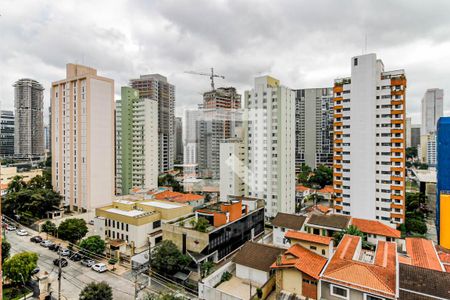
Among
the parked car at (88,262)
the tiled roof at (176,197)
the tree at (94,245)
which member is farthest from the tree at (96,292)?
the tiled roof at (176,197)

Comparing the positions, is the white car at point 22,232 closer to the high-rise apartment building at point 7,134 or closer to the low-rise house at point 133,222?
the low-rise house at point 133,222

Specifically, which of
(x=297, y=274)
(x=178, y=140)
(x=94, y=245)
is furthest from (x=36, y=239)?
(x=178, y=140)

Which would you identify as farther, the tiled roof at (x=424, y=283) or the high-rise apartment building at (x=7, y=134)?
the high-rise apartment building at (x=7, y=134)

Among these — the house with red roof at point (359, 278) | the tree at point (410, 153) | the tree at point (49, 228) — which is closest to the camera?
the house with red roof at point (359, 278)

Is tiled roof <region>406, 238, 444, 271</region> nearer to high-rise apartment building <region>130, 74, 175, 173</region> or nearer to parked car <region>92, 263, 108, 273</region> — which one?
parked car <region>92, 263, 108, 273</region>

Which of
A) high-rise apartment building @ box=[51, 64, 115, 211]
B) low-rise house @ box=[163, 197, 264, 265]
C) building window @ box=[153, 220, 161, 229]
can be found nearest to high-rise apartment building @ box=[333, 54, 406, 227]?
low-rise house @ box=[163, 197, 264, 265]
